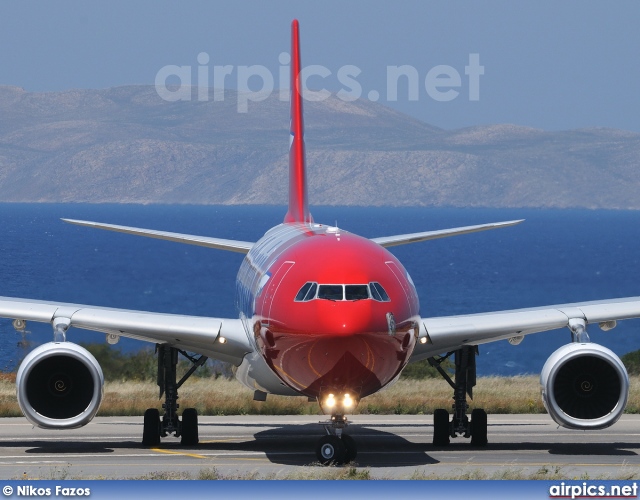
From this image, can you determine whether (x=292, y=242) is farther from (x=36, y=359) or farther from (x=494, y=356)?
(x=494, y=356)

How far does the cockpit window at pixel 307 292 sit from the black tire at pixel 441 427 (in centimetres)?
691

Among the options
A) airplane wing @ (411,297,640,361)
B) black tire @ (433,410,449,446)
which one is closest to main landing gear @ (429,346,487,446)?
black tire @ (433,410,449,446)

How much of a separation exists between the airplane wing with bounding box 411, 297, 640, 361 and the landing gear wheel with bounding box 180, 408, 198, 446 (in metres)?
4.69

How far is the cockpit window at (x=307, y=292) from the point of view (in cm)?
2202

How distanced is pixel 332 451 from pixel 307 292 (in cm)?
286

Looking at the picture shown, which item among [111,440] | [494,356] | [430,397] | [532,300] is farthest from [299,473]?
[532,300]

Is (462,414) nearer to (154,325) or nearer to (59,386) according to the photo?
(154,325)

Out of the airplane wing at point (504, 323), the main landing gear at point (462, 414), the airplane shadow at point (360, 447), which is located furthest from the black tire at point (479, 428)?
the airplane wing at point (504, 323)

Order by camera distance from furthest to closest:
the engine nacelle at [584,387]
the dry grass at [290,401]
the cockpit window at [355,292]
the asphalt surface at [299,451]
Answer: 1. the dry grass at [290,401]
2. the engine nacelle at [584,387]
3. the asphalt surface at [299,451]
4. the cockpit window at [355,292]

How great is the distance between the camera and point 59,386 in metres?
24.8

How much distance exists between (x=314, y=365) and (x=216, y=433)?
922 centimetres

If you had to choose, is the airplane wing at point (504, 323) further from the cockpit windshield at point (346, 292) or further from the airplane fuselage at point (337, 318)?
the cockpit windshield at point (346, 292)

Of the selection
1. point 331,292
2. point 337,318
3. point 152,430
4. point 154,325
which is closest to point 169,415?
point 152,430

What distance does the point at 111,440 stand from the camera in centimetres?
2925
